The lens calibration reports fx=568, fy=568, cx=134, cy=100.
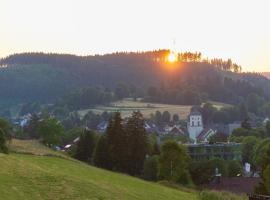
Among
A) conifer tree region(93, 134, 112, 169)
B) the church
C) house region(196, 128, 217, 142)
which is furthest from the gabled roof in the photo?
conifer tree region(93, 134, 112, 169)

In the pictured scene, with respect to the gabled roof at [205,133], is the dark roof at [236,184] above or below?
below

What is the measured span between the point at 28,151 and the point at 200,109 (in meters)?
137

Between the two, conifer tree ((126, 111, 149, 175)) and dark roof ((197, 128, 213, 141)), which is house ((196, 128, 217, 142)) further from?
conifer tree ((126, 111, 149, 175))

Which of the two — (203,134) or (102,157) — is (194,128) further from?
(102,157)

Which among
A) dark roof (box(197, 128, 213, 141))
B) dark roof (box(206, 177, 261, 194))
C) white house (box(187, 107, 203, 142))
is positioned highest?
white house (box(187, 107, 203, 142))

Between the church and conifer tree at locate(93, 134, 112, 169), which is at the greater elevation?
the church

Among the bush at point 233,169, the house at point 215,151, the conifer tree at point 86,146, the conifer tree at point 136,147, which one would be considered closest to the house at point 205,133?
the house at point 215,151

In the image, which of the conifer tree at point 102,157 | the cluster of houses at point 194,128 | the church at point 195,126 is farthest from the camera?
the church at point 195,126

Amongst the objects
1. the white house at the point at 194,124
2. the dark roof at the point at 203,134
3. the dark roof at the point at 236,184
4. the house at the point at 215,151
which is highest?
the white house at the point at 194,124

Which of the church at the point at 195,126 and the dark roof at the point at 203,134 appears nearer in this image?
the dark roof at the point at 203,134

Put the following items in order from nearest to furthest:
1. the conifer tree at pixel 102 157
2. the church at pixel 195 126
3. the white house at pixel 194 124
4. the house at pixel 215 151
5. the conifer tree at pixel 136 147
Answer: the conifer tree at pixel 102 157, the conifer tree at pixel 136 147, the house at pixel 215 151, the church at pixel 195 126, the white house at pixel 194 124

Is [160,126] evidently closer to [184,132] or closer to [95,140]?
[184,132]

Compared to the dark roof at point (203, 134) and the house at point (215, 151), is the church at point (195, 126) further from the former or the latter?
the house at point (215, 151)

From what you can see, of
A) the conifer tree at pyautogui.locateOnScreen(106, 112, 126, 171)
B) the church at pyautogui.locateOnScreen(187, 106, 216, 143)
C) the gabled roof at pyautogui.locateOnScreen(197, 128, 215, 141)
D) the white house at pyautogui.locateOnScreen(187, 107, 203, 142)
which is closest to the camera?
the conifer tree at pyautogui.locateOnScreen(106, 112, 126, 171)
